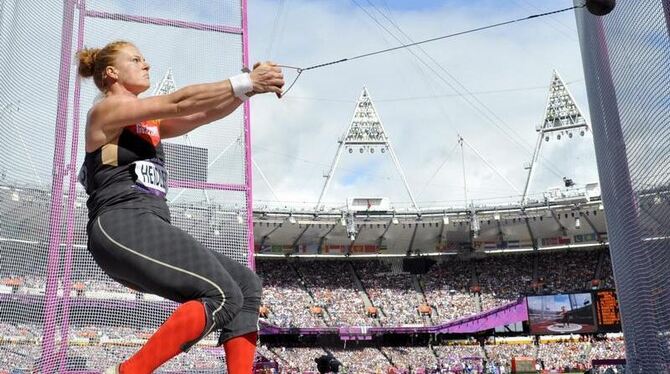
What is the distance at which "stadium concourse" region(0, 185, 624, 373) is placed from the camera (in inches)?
1300

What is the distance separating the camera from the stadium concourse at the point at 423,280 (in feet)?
108

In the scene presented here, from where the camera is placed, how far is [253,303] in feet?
8.87

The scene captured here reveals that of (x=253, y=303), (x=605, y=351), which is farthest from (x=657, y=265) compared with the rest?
(x=605, y=351)

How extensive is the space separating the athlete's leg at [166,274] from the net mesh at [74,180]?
3.04m

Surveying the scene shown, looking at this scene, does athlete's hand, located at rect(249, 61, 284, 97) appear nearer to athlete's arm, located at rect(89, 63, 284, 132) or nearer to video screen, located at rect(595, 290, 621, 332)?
athlete's arm, located at rect(89, 63, 284, 132)

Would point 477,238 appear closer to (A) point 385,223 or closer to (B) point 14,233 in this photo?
(A) point 385,223

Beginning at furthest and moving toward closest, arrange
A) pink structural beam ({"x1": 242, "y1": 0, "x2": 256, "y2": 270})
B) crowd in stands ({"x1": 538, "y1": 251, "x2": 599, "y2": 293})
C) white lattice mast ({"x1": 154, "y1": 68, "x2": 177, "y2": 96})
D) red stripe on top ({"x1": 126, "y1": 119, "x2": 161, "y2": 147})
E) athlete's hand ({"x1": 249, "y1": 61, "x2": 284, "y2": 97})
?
crowd in stands ({"x1": 538, "y1": 251, "x2": 599, "y2": 293}) → pink structural beam ({"x1": 242, "y1": 0, "x2": 256, "y2": 270}) → white lattice mast ({"x1": 154, "y1": 68, "x2": 177, "y2": 96}) → red stripe on top ({"x1": 126, "y1": 119, "x2": 161, "y2": 147}) → athlete's hand ({"x1": 249, "y1": 61, "x2": 284, "y2": 97})

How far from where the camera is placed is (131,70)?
2.63 meters

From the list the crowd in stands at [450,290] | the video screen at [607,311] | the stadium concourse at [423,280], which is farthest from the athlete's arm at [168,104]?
the crowd in stands at [450,290]

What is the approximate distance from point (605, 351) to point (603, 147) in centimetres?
2828

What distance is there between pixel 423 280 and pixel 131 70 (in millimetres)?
38578

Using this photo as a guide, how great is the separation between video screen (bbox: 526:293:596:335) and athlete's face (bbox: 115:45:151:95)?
32.0 metres

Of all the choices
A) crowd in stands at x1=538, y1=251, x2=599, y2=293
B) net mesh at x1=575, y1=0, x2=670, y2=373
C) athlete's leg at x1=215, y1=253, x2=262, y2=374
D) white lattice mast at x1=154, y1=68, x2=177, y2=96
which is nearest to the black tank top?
athlete's leg at x1=215, y1=253, x2=262, y2=374

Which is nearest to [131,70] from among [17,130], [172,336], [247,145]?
[172,336]
